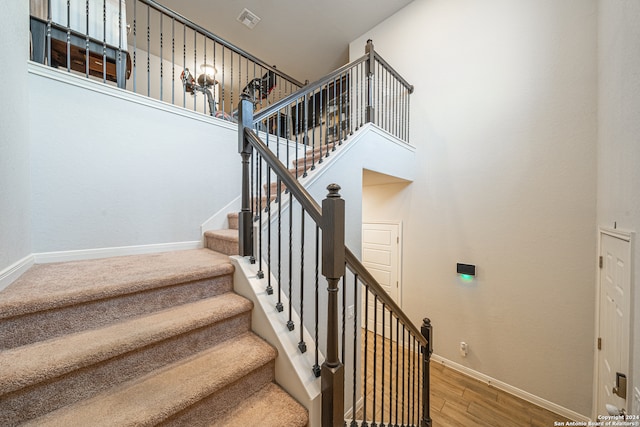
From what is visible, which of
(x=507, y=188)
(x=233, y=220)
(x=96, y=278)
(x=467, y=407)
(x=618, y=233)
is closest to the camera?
(x=96, y=278)

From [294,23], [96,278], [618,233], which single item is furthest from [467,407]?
[294,23]

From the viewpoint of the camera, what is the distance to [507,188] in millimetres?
2775

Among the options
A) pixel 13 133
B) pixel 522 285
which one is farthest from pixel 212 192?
pixel 522 285

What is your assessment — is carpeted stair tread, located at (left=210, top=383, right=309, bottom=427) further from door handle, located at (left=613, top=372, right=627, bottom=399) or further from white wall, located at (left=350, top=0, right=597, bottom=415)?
white wall, located at (left=350, top=0, right=597, bottom=415)

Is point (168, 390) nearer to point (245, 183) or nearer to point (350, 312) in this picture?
point (245, 183)

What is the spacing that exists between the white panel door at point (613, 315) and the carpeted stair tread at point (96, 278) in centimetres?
251

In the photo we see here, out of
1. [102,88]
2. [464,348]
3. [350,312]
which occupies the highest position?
[102,88]

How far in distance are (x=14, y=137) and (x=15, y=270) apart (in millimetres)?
803

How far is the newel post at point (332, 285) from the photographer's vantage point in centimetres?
107

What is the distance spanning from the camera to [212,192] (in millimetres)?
2738

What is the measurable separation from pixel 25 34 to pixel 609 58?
4.35m

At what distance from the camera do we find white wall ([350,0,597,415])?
7.72 ft

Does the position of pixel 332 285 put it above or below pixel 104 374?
above

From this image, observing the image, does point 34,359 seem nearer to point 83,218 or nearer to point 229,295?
point 229,295
